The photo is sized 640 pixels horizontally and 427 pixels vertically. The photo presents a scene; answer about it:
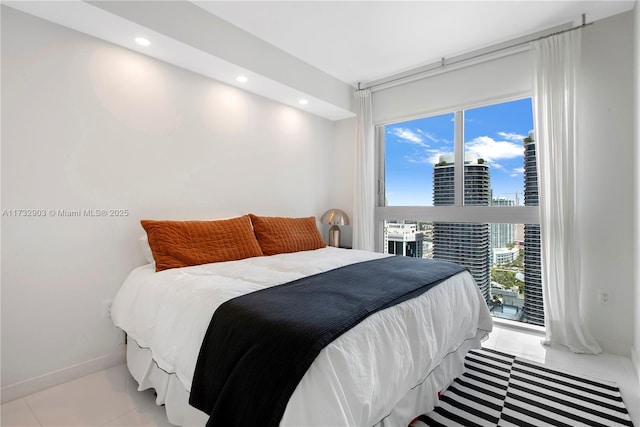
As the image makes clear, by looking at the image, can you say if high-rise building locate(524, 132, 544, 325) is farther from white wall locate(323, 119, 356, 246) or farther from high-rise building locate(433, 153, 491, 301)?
white wall locate(323, 119, 356, 246)

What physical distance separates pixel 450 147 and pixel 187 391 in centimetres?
317

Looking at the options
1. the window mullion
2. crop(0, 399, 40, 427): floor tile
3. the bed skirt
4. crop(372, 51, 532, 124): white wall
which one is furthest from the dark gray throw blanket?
crop(372, 51, 532, 124): white wall

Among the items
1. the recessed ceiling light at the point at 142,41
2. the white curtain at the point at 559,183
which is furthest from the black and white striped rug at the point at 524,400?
the recessed ceiling light at the point at 142,41

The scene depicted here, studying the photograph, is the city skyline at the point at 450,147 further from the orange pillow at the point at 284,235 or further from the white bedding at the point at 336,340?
the white bedding at the point at 336,340

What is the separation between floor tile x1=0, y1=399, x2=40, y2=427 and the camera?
1.61 m

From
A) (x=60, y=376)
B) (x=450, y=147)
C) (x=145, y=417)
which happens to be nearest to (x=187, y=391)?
(x=145, y=417)

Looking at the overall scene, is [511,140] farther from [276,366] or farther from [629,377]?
[276,366]

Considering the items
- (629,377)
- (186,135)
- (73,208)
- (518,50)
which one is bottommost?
(629,377)

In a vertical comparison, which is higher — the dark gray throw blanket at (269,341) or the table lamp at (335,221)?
the table lamp at (335,221)

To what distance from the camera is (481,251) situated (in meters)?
3.18

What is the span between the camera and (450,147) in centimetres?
339

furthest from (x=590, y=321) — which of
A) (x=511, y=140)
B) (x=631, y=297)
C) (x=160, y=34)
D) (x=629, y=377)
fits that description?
(x=160, y=34)

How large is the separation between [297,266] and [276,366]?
3.82ft

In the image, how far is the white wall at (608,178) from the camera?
92.4 inches
